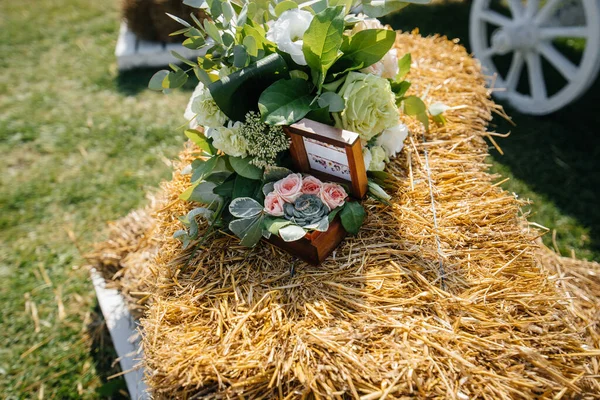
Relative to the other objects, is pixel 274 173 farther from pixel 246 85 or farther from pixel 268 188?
pixel 246 85

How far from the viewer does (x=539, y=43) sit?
108 inches

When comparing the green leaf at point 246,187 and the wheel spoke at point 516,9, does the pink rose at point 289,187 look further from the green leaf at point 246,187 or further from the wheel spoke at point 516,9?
the wheel spoke at point 516,9

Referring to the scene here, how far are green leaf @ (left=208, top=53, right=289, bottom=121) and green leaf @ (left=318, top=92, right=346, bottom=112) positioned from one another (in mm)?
142

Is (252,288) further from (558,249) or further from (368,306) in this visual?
(558,249)

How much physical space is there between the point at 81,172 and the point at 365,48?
2244 millimetres

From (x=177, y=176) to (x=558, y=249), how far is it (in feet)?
5.86

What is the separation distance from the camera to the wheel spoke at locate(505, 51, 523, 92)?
2.82 m

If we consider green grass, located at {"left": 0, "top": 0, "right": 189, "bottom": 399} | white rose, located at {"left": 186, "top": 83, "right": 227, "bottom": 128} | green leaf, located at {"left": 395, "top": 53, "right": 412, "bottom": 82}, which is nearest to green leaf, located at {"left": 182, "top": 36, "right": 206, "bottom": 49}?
white rose, located at {"left": 186, "top": 83, "right": 227, "bottom": 128}

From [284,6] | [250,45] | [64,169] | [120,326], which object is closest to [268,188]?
[250,45]

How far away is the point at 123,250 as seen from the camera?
1990 millimetres

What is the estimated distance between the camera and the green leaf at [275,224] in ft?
3.86

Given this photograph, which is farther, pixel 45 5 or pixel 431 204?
pixel 45 5

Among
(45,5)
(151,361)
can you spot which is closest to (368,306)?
(151,361)

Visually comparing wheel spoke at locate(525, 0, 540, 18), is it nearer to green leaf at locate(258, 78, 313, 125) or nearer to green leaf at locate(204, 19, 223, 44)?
green leaf at locate(258, 78, 313, 125)
